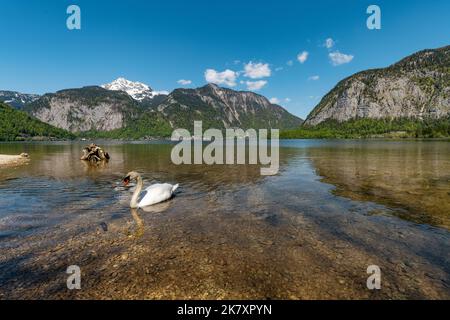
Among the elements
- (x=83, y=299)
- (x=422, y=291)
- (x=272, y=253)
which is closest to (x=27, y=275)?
(x=83, y=299)

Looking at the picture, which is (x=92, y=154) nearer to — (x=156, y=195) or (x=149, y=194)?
(x=149, y=194)

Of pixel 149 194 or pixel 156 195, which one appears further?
pixel 156 195

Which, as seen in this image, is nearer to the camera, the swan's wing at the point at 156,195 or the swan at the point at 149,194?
the swan at the point at 149,194

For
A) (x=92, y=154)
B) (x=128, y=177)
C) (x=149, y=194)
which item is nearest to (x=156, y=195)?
(x=149, y=194)

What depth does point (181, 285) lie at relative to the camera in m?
6.61

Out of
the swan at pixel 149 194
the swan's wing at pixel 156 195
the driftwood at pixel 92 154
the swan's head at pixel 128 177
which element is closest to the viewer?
the swan's head at pixel 128 177

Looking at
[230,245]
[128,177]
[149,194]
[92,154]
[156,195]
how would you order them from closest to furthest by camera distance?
[230,245] < [128,177] < [149,194] < [156,195] < [92,154]

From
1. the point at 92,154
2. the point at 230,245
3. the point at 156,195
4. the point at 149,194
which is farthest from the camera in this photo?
the point at 92,154

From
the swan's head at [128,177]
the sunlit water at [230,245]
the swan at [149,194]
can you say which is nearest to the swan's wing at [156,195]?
the swan at [149,194]

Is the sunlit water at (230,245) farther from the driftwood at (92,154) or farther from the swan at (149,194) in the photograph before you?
the driftwood at (92,154)

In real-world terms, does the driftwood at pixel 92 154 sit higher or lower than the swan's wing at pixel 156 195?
higher

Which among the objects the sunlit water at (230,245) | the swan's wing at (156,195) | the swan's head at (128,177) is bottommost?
the sunlit water at (230,245)

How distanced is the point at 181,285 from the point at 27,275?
4.57m

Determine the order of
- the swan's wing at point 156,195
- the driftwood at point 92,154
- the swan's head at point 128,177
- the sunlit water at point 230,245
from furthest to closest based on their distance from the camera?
the driftwood at point 92,154, the swan's wing at point 156,195, the swan's head at point 128,177, the sunlit water at point 230,245
